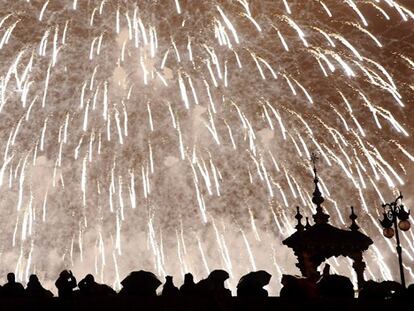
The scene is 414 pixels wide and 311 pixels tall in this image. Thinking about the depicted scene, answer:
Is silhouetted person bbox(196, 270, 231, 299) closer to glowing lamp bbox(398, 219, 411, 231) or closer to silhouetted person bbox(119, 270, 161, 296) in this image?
silhouetted person bbox(119, 270, 161, 296)

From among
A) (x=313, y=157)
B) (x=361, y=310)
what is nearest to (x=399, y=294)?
(x=361, y=310)

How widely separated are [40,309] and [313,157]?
1988 centimetres

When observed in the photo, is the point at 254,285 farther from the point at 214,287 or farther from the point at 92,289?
the point at 92,289

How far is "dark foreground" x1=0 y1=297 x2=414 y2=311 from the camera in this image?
923 cm

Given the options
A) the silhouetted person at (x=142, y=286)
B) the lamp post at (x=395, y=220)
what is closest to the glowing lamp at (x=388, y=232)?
the lamp post at (x=395, y=220)

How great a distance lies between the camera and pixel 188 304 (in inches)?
380

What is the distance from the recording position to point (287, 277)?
9.91 m

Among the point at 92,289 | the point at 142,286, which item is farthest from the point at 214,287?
the point at 92,289

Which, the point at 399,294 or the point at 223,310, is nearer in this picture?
the point at 223,310

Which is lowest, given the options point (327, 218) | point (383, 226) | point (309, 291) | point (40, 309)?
point (327, 218)

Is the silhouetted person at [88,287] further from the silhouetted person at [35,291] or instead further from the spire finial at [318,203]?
the spire finial at [318,203]

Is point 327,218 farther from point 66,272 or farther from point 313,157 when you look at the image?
point 66,272

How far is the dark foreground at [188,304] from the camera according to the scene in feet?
30.3

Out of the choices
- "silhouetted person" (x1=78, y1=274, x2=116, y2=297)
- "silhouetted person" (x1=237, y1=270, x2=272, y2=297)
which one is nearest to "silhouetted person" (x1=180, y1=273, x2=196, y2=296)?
"silhouetted person" (x1=237, y1=270, x2=272, y2=297)
